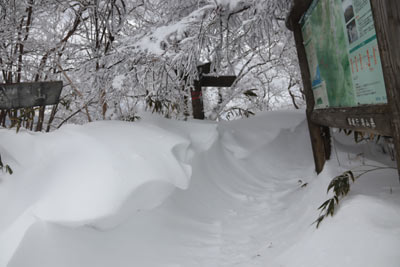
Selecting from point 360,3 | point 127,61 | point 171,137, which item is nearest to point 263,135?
point 171,137

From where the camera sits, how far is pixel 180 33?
3809 millimetres

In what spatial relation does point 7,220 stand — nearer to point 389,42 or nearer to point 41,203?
point 41,203

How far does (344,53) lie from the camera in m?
2.46

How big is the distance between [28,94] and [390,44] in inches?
127

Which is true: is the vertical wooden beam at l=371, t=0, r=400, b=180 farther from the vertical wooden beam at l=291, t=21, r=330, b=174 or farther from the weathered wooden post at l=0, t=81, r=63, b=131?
the weathered wooden post at l=0, t=81, r=63, b=131

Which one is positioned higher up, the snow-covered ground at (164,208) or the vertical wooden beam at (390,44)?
the vertical wooden beam at (390,44)

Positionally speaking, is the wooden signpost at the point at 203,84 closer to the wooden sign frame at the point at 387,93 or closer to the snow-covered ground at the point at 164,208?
the snow-covered ground at the point at 164,208

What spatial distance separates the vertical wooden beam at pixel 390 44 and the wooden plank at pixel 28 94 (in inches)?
122

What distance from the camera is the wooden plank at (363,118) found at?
1.97 meters

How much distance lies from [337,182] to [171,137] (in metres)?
2.16

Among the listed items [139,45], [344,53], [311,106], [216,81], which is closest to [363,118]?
[344,53]

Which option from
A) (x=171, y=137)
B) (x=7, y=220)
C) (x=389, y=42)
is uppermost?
(x=389, y=42)

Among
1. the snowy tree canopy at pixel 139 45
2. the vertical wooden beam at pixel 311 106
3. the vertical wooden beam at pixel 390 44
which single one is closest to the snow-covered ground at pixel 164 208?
the vertical wooden beam at pixel 311 106

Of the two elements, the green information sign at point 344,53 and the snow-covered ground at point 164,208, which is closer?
the green information sign at point 344,53
